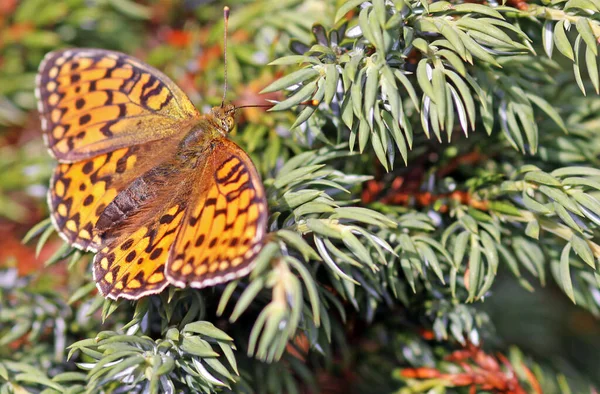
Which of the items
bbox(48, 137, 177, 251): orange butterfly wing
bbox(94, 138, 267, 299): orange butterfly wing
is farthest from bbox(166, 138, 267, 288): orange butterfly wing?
bbox(48, 137, 177, 251): orange butterfly wing

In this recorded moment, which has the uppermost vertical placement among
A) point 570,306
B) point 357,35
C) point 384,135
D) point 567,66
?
point 357,35

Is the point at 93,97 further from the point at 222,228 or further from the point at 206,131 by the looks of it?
the point at 222,228

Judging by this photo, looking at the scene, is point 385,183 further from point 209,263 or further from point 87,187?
point 87,187

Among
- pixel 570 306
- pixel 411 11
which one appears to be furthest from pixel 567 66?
pixel 411 11

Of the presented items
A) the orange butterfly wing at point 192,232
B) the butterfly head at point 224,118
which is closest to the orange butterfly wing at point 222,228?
the orange butterfly wing at point 192,232

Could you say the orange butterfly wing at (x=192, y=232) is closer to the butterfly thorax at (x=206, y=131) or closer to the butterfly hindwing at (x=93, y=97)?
the butterfly thorax at (x=206, y=131)

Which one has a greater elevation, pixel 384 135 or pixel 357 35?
pixel 357 35

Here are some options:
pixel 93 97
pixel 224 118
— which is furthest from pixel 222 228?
pixel 93 97
